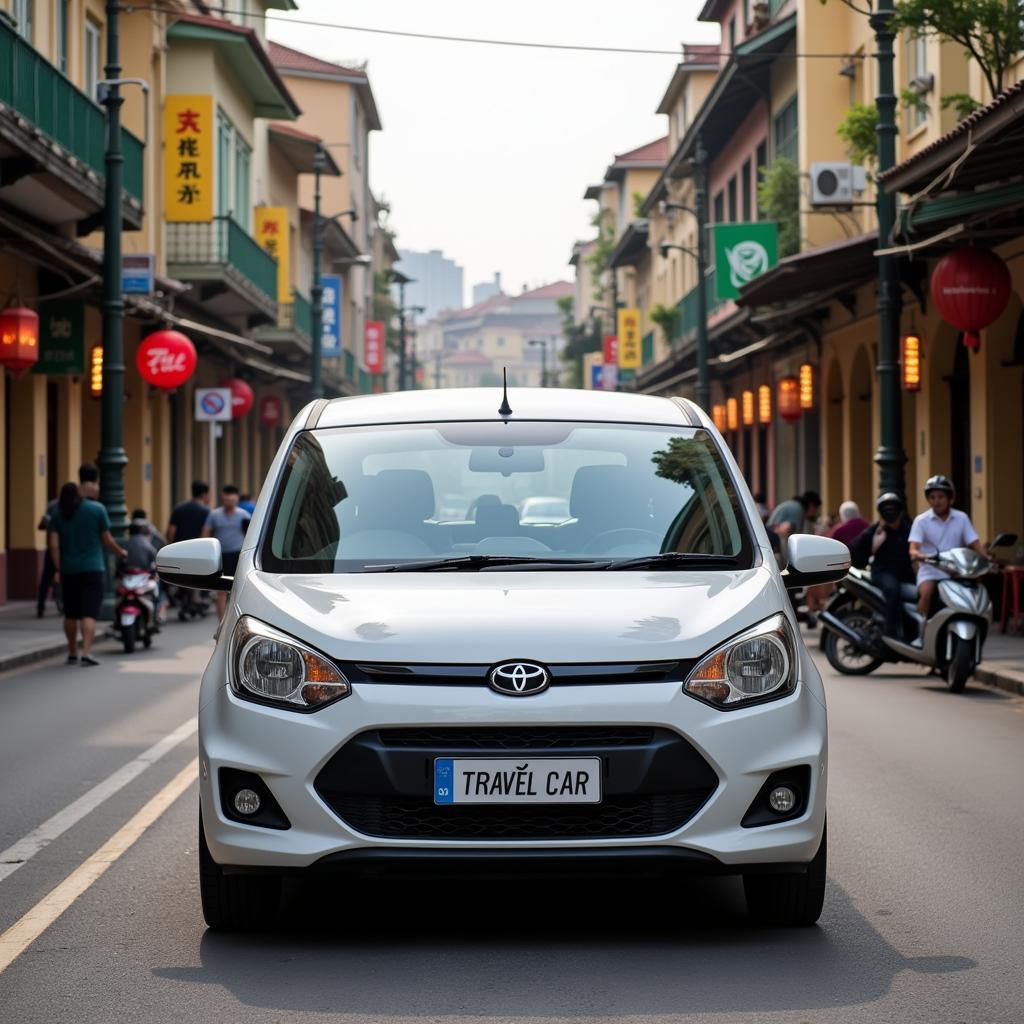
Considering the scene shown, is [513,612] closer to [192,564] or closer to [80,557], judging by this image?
[192,564]

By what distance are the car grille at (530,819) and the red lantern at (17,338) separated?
18856 millimetres

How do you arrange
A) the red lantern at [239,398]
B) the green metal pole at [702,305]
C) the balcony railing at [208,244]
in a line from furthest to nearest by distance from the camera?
1. the green metal pole at [702,305]
2. the red lantern at [239,398]
3. the balcony railing at [208,244]

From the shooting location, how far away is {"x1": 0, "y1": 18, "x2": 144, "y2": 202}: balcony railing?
2148cm

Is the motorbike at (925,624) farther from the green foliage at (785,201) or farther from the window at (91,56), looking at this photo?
the window at (91,56)

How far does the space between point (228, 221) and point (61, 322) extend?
9.24 m

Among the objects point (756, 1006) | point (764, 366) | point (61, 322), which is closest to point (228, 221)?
point (61, 322)

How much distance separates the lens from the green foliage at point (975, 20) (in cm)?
2008

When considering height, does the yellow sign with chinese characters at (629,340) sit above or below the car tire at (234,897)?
above

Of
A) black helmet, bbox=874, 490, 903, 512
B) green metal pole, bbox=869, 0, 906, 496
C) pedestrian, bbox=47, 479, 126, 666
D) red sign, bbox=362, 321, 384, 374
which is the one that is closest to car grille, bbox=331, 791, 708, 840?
black helmet, bbox=874, 490, 903, 512

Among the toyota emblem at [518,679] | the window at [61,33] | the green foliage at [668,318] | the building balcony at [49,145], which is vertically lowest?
the toyota emblem at [518,679]

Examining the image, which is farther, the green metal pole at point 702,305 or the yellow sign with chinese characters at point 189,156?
the green metal pole at point 702,305

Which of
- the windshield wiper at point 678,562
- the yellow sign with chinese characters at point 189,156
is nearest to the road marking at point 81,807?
the windshield wiper at point 678,562

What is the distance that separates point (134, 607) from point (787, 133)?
20.8 meters

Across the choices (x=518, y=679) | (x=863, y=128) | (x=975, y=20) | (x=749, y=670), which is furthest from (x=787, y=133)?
(x=518, y=679)
